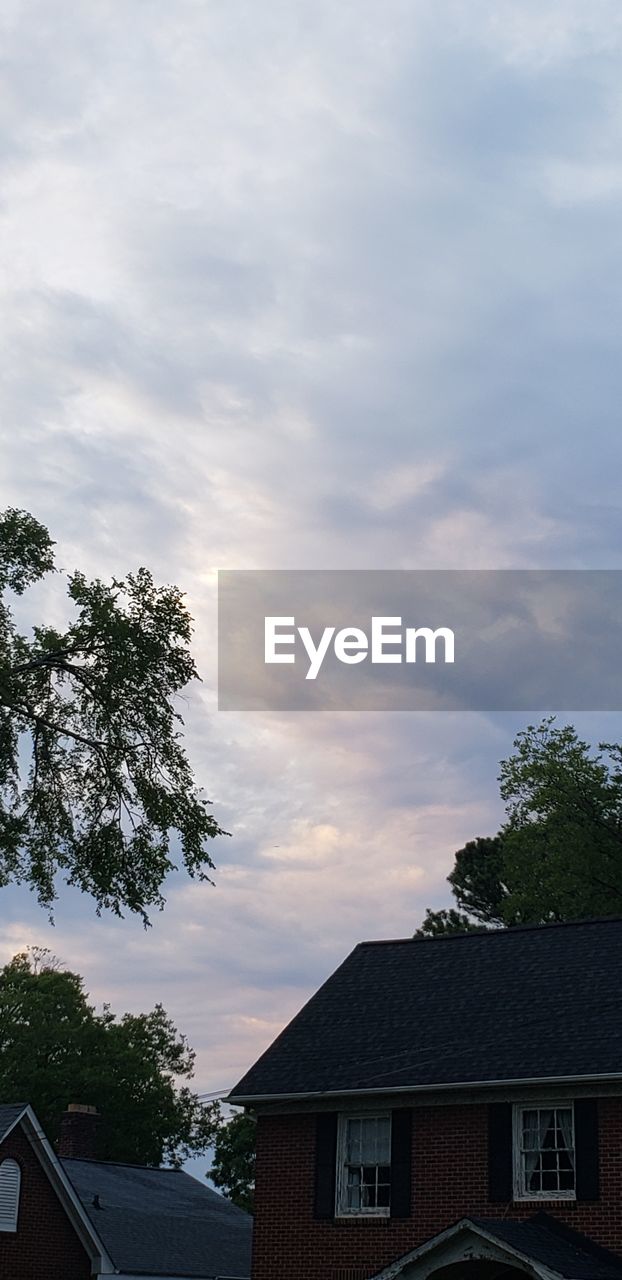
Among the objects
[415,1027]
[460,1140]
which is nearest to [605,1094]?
[460,1140]

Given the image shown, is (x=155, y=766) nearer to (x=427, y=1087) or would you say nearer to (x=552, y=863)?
(x=427, y=1087)

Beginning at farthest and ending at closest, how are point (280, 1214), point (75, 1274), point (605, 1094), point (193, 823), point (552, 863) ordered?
point (552, 863), point (75, 1274), point (193, 823), point (280, 1214), point (605, 1094)

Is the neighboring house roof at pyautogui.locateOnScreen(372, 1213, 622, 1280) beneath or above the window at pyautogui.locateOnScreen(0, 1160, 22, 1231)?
beneath

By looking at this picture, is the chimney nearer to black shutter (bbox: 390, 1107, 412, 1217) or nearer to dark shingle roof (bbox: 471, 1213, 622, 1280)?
black shutter (bbox: 390, 1107, 412, 1217)

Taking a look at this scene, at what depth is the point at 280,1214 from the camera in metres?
26.1

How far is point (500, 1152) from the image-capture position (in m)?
24.1

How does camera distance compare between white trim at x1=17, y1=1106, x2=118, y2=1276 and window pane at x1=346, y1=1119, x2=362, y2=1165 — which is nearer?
window pane at x1=346, y1=1119, x2=362, y2=1165

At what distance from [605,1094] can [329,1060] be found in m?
5.96

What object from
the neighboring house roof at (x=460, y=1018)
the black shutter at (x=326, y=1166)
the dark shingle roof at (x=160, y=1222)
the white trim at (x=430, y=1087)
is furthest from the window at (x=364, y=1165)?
the dark shingle roof at (x=160, y=1222)

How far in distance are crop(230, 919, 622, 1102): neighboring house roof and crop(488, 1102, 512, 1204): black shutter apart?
66 centimetres

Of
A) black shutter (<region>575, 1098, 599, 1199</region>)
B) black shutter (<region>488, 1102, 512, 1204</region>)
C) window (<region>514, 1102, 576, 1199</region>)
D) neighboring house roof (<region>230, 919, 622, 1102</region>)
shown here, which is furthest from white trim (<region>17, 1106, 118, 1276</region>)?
black shutter (<region>575, 1098, 599, 1199</region>)

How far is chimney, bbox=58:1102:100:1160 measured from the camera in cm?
4581

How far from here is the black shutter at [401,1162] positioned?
81.6ft

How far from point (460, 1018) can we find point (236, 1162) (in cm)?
4327
